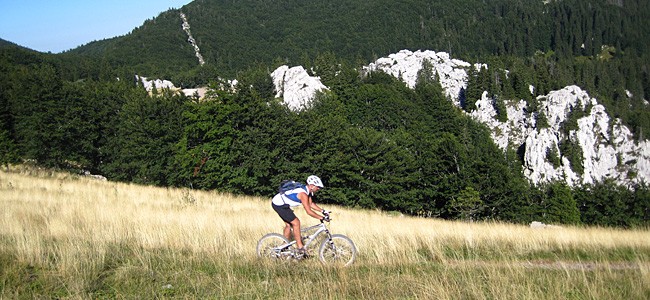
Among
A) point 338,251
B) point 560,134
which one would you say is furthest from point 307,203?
point 560,134

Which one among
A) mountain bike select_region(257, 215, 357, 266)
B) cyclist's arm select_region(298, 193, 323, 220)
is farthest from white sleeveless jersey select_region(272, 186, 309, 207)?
mountain bike select_region(257, 215, 357, 266)

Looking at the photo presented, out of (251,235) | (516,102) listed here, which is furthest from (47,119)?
(516,102)

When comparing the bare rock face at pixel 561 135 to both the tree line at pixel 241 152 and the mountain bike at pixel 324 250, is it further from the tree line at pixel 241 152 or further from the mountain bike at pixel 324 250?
the mountain bike at pixel 324 250

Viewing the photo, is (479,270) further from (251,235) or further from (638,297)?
(251,235)

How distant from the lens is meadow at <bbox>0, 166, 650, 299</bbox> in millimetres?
5777

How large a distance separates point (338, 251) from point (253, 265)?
1600 mm

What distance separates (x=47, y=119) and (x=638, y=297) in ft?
166

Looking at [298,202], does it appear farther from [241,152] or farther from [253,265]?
[241,152]

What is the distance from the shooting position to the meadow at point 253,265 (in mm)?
5777

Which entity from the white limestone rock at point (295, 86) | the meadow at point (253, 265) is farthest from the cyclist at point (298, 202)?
the white limestone rock at point (295, 86)

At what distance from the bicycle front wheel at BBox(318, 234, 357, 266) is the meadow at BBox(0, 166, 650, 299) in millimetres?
210

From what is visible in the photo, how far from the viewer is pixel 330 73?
120m

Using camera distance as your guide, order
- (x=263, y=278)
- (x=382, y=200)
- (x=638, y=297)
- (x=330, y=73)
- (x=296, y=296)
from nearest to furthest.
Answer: (x=296, y=296) → (x=638, y=297) → (x=263, y=278) → (x=382, y=200) → (x=330, y=73)

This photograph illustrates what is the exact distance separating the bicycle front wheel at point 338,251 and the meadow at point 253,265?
0.21m
